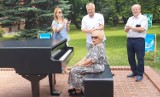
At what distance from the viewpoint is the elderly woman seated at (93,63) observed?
6242 mm

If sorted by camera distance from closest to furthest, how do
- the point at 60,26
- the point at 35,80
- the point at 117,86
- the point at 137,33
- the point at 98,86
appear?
the point at 98,86, the point at 35,80, the point at 117,86, the point at 137,33, the point at 60,26

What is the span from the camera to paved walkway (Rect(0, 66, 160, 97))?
23.2 feet

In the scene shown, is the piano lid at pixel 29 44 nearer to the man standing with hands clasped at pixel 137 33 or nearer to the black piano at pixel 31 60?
the black piano at pixel 31 60

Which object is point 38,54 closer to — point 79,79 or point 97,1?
point 79,79

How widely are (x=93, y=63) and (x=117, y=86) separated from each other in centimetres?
145

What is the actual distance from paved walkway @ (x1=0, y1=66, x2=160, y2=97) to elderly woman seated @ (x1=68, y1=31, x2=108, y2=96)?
520 mm

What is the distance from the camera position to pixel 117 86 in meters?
7.64

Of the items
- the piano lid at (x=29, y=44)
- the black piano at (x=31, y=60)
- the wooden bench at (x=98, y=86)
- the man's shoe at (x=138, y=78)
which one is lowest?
the man's shoe at (x=138, y=78)

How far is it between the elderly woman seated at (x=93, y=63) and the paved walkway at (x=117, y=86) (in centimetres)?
52

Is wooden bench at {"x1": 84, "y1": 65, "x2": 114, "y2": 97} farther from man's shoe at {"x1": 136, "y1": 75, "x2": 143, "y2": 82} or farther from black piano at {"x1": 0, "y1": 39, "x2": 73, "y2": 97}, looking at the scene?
man's shoe at {"x1": 136, "y1": 75, "x2": 143, "y2": 82}

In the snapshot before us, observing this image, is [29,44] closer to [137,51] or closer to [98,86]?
[98,86]

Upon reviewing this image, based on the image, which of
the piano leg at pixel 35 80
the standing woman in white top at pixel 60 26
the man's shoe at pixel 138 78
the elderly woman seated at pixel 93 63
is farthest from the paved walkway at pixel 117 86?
the standing woman in white top at pixel 60 26

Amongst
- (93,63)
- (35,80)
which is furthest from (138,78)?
(35,80)

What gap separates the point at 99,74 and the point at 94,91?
49 cm
